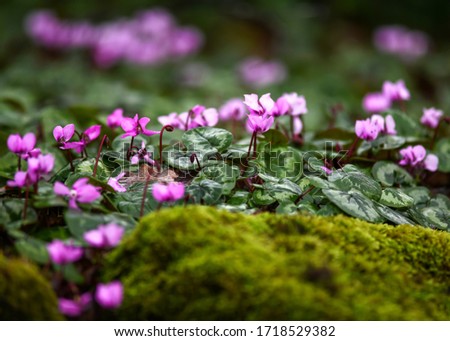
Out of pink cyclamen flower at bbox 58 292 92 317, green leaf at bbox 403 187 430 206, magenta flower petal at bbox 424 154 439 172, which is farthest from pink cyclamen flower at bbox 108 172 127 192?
magenta flower petal at bbox 424 154 439 172

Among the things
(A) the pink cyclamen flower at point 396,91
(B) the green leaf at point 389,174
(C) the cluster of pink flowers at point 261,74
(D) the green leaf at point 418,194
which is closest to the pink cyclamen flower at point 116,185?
(B) the green leaf at point 389,174

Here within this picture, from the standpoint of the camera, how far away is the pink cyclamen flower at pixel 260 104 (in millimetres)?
1947

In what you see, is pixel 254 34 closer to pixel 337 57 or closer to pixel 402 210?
pixel 337 57

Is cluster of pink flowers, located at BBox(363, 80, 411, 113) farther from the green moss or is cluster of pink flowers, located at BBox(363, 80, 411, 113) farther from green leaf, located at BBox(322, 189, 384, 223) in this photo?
the green moss

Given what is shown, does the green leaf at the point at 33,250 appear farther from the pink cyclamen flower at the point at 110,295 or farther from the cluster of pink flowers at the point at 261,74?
the cluster of pink flowers at the point at 261,74

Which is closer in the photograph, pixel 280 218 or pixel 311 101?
pixel 280 218

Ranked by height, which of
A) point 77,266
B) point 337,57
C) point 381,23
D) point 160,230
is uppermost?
point 381,23

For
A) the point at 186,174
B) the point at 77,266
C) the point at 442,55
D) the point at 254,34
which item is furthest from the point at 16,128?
the point at 442,55

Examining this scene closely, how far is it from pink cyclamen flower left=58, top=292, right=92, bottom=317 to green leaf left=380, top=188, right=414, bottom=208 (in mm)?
1078

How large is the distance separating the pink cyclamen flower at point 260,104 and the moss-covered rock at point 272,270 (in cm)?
42

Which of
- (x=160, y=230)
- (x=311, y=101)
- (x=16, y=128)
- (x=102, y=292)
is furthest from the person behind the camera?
(x=311, y=101)

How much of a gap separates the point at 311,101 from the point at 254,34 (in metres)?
2.20

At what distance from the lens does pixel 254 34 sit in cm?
664

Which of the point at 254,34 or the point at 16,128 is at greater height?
the point at 254,34
